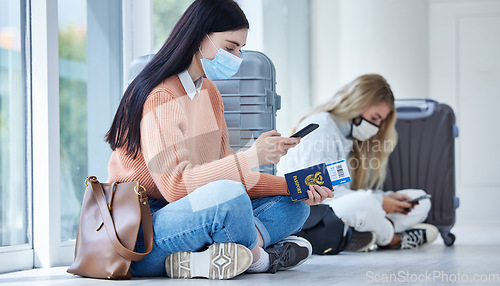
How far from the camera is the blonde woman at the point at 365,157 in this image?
2.79 meters

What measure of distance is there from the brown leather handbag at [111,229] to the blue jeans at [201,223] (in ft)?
0.16

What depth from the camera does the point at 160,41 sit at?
11.0 ft

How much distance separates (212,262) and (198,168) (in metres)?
0.25

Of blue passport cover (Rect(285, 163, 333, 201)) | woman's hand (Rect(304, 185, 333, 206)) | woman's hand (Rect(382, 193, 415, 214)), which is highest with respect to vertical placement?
blue passport cover (Rect(285, 163, 333, 201))

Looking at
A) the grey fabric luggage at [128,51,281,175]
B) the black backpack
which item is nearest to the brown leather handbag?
the grey fabric luggage at [128,51,281,175]

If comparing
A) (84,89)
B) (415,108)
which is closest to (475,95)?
(415,108)

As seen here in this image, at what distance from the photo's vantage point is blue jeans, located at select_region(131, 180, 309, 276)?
172cm

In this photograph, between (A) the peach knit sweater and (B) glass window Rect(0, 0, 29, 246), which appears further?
(B) glass window Rect(0, 0, 29, 246)

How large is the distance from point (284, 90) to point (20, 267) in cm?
294

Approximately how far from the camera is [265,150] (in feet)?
5.76

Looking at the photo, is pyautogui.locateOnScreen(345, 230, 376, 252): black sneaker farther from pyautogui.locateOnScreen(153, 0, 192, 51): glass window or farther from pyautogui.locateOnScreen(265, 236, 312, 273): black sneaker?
pyautogui.locateOnScreen(153, 0, 192, 51): glass window

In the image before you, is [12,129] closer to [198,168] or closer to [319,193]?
[198,168]

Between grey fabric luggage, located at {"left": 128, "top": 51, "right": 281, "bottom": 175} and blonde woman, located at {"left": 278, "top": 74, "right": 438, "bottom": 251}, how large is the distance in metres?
0.47

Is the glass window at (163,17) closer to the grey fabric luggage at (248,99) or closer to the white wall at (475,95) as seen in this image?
the grey fabric luggage at (248,99)
